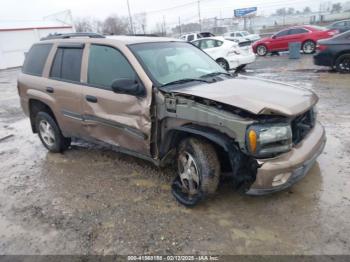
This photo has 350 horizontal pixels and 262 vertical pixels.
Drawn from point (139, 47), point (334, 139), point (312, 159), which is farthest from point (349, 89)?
point (139, 47)

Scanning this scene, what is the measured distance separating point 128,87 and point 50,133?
2.42 meters

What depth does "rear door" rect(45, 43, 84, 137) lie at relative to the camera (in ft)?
14.0

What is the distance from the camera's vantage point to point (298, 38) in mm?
17359

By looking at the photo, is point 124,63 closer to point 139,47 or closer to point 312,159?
point 139,47

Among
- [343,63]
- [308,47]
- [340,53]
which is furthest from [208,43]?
[308,47]

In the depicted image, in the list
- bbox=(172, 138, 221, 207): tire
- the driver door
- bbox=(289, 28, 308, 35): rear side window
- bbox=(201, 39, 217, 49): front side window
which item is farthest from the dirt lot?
bbox=(289, 28, 308, 35): rear side window

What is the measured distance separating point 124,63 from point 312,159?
7.80 feet

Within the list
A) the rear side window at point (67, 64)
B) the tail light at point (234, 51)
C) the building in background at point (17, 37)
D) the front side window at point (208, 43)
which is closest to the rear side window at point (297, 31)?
the tail light at point (234, 51)

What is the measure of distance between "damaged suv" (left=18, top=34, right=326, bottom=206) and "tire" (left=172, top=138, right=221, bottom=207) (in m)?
0.01

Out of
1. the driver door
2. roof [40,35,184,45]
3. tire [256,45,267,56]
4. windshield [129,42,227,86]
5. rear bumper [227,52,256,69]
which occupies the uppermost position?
roof [40,35,184,45]

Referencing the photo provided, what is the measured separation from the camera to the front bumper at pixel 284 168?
283cm

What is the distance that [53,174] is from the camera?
4.51 metres

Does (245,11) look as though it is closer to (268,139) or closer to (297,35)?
(297,35)

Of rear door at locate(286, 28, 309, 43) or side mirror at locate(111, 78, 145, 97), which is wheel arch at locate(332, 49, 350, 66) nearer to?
rear door at locate(286, 28, 309, 43)
